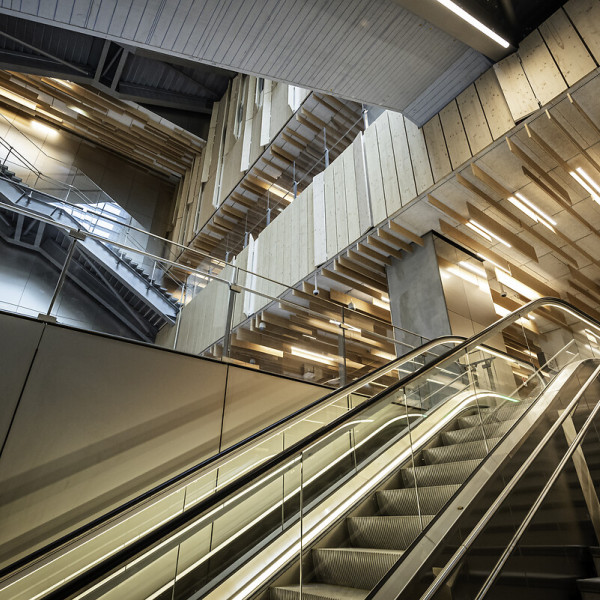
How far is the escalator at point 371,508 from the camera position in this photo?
1.77 m

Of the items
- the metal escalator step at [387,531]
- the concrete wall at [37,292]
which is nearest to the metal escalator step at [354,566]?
the metal escalator step at [387,531]

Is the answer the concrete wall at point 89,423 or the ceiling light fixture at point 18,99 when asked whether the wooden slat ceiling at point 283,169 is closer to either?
the concrete wall at point 89,423

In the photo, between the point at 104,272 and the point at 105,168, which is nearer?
the point at 104,272

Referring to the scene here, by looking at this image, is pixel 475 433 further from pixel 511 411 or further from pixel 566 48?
pixel 566 48

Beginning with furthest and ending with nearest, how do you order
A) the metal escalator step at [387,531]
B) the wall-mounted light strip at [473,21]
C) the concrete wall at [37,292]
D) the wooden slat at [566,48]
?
Result: the wall-mounted light strip at [473,21], the wooden slat at [566,48], the concrete wall at [37,292], the metal escalator step at [387,531]

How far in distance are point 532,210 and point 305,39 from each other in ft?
14.1

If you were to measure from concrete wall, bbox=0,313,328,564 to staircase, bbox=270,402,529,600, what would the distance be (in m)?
1.55

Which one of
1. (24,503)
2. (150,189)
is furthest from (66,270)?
(150,189)

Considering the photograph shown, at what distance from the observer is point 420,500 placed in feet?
8.14

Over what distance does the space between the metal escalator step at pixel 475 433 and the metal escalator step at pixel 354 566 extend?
41.1 inches

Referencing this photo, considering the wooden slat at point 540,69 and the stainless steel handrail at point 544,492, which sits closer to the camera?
the stainless steel handrail at point 544,492

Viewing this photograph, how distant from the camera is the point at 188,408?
12.4ft

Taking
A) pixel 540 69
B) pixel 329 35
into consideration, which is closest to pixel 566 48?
pixel 540 69

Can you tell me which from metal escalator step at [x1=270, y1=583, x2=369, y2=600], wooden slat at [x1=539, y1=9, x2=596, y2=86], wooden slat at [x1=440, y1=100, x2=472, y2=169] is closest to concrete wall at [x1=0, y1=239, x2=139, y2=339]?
metal escalator step at [x1=270, y1=583, x2=369, y2=600]
